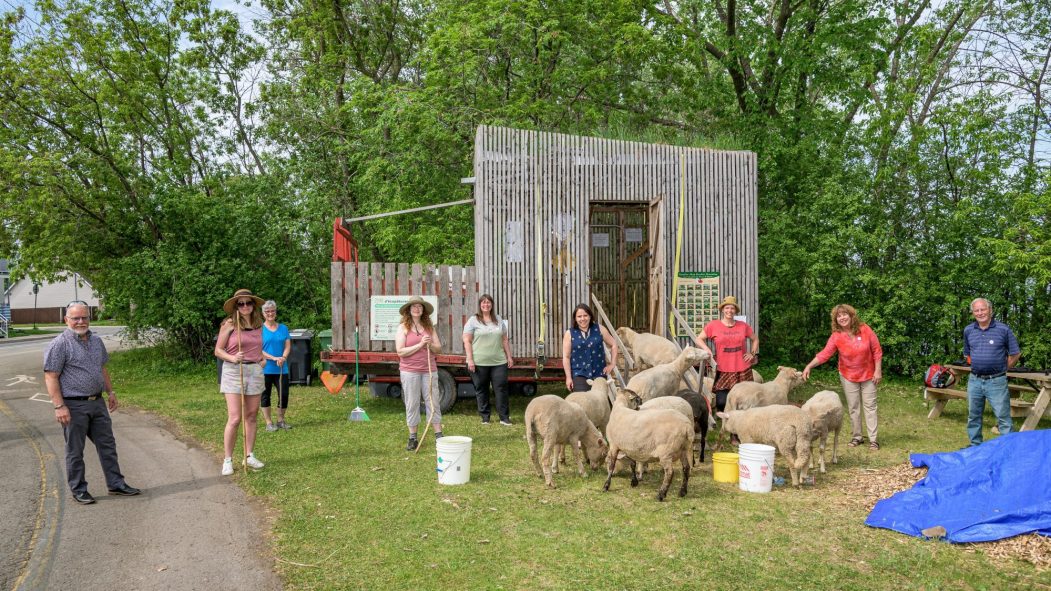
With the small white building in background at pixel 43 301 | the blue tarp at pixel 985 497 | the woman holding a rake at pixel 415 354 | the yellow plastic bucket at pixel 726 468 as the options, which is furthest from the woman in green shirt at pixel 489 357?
the small white building in background at pixel 43 301

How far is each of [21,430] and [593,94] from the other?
48.3 feet

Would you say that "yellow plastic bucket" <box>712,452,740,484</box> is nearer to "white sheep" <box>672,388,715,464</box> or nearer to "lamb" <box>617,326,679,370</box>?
"white sheep" <box>672,388,715,464</box>

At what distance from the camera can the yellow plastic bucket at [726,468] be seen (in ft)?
25.2

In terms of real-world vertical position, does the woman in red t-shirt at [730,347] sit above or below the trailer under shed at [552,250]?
below

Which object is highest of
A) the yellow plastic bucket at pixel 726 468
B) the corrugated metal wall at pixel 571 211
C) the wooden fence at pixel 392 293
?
the corrugated metal wall at pixel 571 211

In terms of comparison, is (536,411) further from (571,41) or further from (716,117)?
(716,117)

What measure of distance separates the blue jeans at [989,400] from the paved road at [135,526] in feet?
27.3

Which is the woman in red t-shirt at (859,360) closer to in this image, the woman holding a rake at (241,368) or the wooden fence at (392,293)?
the wooden fence at (392,293)

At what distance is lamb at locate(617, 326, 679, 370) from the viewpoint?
10.8m

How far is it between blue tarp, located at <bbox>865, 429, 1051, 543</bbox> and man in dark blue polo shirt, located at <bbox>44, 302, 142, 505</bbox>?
296 inches

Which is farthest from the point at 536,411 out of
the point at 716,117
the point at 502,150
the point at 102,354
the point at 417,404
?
the point at 716,117

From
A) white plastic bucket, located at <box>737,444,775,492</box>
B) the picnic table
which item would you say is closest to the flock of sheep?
white plastic bucket, located at <box>737,444,775,492</box>

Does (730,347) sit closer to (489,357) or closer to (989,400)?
(989,400)

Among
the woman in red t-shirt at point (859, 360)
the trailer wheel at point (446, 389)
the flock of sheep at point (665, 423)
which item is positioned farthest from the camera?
the trailer wheel at point (446, 389)
